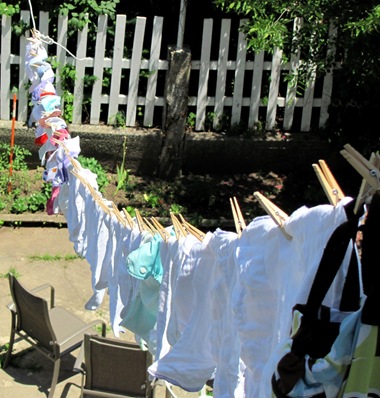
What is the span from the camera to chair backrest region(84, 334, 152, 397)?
4902 millimetres

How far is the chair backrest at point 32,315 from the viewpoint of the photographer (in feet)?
17.6

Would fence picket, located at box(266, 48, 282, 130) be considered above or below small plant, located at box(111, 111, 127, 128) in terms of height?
above

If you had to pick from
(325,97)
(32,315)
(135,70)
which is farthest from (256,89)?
(32,315)

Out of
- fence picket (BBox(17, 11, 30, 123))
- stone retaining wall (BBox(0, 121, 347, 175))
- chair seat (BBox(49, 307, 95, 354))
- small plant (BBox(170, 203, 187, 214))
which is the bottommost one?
chair seat (BBox(49, 307, 95, 354))

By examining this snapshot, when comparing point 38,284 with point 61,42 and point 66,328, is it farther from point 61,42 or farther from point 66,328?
point 61,42

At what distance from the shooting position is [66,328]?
5.75 m

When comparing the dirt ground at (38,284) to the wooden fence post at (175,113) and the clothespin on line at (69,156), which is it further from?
the clothespin on line at (69,156)

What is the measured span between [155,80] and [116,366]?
170 inches

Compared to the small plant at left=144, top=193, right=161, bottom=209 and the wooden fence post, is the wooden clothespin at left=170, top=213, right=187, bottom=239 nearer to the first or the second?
the small plant at left=144, top=193, right=161, bottom=209

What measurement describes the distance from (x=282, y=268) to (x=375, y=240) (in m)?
0.54

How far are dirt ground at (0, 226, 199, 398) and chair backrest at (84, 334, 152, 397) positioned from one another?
53 cm

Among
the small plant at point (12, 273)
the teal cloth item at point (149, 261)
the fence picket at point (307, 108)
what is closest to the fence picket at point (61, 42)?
the small plant at point (12, 273)

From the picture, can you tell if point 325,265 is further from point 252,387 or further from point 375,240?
point 252,387

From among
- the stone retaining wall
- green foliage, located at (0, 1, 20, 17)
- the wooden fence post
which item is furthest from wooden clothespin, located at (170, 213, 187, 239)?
green foliage, located at (0, 1, 20, 17)
